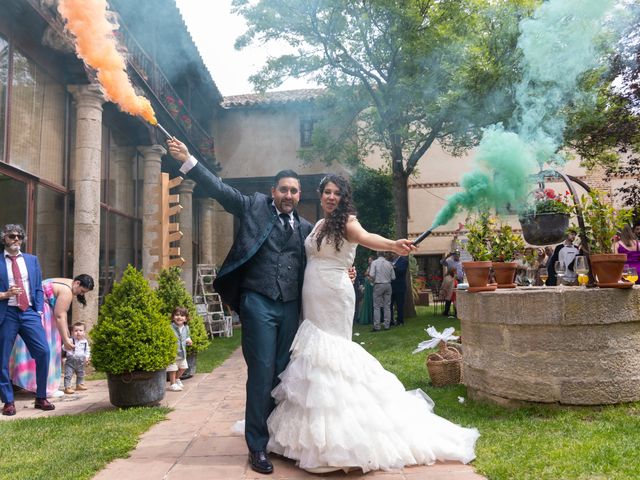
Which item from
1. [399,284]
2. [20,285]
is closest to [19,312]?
[20,285]

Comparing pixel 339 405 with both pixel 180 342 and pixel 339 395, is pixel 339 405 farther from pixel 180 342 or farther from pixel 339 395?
pixel 180 342

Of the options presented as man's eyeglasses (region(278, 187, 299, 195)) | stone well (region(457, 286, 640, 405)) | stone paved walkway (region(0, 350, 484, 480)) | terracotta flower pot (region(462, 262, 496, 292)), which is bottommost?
stone paved walkway (region(0, 350, 484, 480))

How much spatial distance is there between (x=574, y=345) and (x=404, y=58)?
10.4 meters

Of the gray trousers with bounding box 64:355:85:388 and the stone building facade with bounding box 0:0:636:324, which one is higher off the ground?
the stone building facade with bounding box 0:0:636:324

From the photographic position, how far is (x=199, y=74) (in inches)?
643

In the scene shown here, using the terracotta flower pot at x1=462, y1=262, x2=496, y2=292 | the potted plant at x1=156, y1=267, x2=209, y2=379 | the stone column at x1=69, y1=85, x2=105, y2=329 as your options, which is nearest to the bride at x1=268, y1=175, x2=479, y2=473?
the terracotta flower pot at x1=462, y1=262, x2=496, y2=292

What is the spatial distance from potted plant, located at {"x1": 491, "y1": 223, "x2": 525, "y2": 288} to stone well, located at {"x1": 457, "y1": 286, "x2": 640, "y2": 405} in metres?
0.66

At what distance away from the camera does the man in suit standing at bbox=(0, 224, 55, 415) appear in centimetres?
534

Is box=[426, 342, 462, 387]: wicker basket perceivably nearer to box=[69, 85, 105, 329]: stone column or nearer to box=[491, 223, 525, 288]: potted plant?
box=[491, 223, 525, 288]: potted plant

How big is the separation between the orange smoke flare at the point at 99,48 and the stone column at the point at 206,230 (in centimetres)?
1392

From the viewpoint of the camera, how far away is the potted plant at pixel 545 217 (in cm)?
528

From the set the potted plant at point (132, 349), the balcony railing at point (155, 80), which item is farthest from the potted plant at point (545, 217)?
the balcony railing at point (155, 80)

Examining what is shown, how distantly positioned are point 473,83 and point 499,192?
27.5 ft

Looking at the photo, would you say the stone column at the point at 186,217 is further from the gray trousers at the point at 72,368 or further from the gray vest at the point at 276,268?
the gray vest at the point at 276,268
